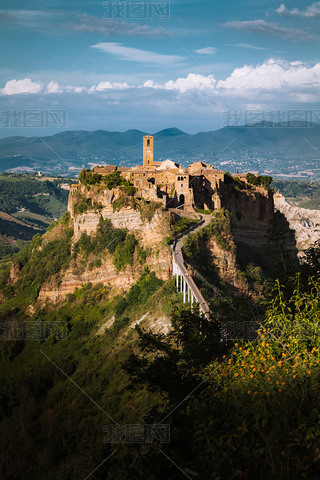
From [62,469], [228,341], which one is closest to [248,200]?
[62,469]

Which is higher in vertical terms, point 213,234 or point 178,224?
point 178,224

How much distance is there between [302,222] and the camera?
100m

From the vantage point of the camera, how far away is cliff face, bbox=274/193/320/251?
288 feet

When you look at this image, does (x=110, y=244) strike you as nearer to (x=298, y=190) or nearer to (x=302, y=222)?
(x=302, y=222)

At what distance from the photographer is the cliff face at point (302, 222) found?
87.8m

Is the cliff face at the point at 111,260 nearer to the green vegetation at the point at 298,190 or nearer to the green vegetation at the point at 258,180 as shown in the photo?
the green vegetation at the point at 258,180

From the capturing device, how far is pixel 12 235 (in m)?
141

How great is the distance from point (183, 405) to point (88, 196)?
109 feet

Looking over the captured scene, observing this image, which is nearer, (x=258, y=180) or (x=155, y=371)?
(x=155, y=371)

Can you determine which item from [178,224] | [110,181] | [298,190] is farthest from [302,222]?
[298,190]

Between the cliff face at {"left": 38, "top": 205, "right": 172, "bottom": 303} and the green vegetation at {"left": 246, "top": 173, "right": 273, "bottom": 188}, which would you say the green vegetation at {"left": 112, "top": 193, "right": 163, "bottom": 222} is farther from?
the green vegetation at {"left": 246, "top": 173, "right": 273, "bottom": 188}

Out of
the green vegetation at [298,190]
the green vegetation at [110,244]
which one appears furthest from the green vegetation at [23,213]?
the green vegetation at [110,244]

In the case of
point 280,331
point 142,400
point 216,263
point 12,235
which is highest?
point 280,331

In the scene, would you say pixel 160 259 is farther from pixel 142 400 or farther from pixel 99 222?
pixel 142 400
